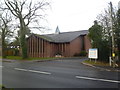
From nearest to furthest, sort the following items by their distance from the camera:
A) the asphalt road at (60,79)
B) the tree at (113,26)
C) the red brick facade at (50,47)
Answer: the asphalt road at (60,79), the tree at (113,26), the red brick facade at (50,47)

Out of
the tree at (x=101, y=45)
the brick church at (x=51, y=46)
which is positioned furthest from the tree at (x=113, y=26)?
the brick church at (x=51, y=46)

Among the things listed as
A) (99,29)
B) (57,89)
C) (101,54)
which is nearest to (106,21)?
(99,29)

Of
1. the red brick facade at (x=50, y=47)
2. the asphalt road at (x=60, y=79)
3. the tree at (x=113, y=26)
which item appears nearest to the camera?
the asphalt road at (x=60, y=79)

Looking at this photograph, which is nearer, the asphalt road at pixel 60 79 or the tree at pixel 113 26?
the asphalt road at pixel 60 79

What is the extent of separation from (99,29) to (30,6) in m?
13.1

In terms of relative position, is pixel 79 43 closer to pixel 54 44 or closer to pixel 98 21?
pixel 54 44

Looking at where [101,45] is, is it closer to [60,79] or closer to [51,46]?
[60,79]

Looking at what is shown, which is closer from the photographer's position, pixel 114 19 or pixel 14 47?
pixel 114 19

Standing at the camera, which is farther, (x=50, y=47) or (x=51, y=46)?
(x=51, y=46)

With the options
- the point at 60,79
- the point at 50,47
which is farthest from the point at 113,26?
the point at 50,47

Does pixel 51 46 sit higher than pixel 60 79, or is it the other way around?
pixel 51 46

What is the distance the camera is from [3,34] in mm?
26547

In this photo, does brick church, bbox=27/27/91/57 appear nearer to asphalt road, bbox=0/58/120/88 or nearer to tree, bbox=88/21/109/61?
tree, bbox=88/21/109/61

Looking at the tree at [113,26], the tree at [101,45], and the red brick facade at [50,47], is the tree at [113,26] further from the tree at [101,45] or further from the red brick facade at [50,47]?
the red brick facade at [50,47]
